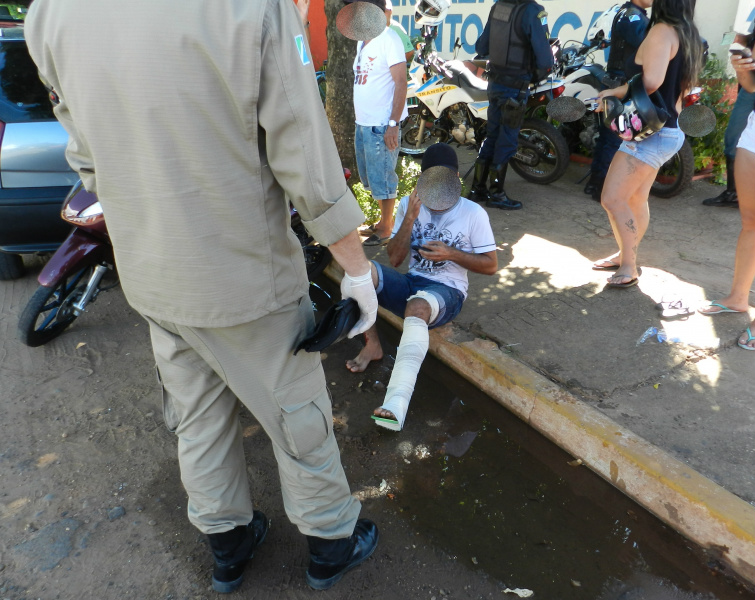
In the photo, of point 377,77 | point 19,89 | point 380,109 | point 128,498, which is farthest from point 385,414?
point 19,89

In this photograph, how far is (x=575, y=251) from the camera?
15.1 ft

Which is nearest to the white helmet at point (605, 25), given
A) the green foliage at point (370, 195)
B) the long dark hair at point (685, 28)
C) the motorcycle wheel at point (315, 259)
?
the green foliage at point (370, 195)

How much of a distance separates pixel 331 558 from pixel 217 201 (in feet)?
4.52

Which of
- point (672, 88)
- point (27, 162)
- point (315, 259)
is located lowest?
point (315, 259)

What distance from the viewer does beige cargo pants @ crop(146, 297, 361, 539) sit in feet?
5.86

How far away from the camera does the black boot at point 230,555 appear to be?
85.0 inches

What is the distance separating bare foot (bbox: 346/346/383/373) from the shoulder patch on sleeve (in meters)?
2.25

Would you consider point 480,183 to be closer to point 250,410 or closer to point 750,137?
point 750,137

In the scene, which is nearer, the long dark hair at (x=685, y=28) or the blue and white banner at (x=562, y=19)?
the long dark hair at (x=685, y=28)

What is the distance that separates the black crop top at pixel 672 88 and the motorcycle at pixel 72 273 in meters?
3.43

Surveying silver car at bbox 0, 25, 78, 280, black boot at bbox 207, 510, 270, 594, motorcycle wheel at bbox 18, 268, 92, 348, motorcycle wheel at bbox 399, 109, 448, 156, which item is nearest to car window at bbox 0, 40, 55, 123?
silver car at bbox 0, 25, 78, 280

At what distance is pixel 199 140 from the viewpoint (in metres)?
1.47

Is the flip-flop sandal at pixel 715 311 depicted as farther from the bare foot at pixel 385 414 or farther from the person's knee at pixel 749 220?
the bare foot at pixel 385 414

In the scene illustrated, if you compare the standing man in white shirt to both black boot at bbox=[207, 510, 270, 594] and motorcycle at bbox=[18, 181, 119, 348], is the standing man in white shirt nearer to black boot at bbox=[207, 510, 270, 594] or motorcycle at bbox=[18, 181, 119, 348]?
motorcycle at bbox=[18, 181, 119, 348]
